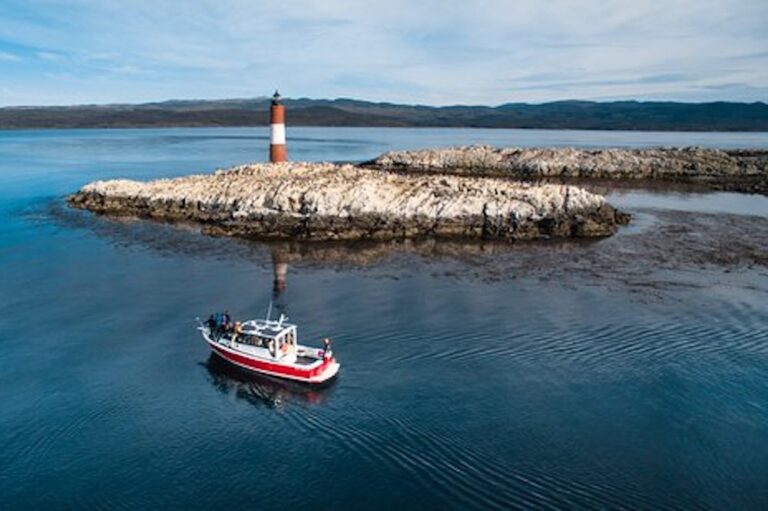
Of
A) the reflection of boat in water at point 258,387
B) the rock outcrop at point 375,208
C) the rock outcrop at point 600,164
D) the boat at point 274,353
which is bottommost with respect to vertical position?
the reflection of boat in water at point 258,387

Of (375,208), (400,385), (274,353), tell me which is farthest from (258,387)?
(375,208)

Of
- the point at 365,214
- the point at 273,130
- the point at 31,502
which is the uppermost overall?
the point at 273,130

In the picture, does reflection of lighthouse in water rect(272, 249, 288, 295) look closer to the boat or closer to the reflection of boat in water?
the boat

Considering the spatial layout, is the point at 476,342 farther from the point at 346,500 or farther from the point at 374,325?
the point at 346,500

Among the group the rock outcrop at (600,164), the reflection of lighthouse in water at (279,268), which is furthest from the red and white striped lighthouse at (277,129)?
the rock outcrop at (600,164)

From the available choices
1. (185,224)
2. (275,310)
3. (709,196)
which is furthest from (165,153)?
(275,310)

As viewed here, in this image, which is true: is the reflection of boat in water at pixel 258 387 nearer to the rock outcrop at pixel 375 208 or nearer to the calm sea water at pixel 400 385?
the calm sea water at pixel 400 385
